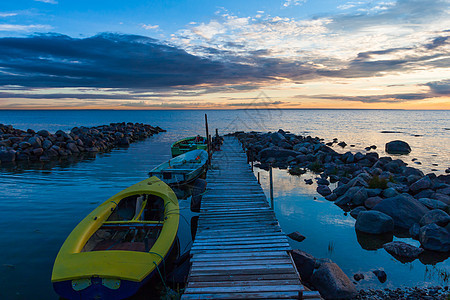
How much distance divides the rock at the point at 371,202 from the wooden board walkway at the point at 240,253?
5.49m

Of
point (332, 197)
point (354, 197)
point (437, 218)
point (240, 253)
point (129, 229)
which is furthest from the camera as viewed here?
point (332, 197)

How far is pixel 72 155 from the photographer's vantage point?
29984 mm

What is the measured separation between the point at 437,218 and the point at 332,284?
6.42 m

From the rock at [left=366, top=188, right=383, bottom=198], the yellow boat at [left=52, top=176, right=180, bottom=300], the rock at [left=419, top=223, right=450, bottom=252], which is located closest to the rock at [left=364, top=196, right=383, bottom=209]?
the rock at [left=366, top=188, right=383, bottom=198]

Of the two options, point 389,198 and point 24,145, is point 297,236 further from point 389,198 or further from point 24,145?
point 24,145

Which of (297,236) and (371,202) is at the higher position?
(371,202)

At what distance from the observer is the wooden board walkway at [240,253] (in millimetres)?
5387

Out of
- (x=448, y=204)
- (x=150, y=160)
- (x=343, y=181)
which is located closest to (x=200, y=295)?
(x=448, y=204)

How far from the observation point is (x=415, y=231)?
10539mm

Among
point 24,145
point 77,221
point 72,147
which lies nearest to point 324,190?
point 77,221

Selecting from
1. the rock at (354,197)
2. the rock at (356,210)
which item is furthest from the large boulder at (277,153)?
the rock at (356,210)

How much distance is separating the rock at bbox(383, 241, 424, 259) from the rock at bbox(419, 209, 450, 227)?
1917mm

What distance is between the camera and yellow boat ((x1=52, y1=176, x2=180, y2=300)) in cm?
597

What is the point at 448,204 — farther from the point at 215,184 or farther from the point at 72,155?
the point at 72,155
